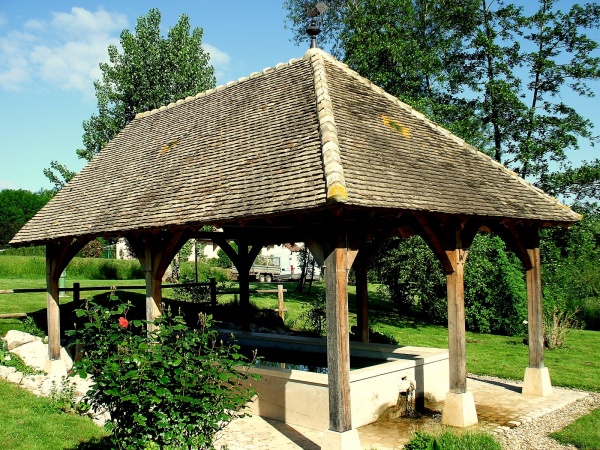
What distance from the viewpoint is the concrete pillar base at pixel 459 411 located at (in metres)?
8.15

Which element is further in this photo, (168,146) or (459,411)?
(168,146)

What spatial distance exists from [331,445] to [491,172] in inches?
235

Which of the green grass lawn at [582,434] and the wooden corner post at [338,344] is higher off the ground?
the wooden corner post at [338,344]

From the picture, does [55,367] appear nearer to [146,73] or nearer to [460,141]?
[460,141]

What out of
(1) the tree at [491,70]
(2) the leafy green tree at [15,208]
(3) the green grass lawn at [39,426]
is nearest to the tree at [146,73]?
(1) the tree at [491,70]

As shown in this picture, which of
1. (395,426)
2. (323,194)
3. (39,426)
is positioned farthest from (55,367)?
(323,194)

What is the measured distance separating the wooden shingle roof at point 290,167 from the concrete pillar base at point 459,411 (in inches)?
109

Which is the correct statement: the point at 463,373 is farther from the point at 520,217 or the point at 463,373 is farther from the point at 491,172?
the point at 491,172

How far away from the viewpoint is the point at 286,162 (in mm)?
7941

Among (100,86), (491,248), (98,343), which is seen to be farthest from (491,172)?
(100,86)

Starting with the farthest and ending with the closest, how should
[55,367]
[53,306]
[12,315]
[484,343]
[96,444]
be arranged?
1. [484,343]
2. [12,315]
3. [53,306]
4. [55,367]
5. [96,444]

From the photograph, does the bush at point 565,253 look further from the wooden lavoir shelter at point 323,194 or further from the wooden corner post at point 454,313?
the wooden corner post at point 454,313

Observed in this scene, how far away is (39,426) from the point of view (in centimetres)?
764

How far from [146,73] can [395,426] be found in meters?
20.1
